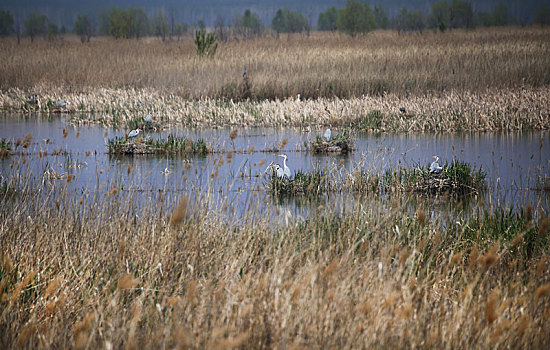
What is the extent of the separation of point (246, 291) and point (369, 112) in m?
11.5

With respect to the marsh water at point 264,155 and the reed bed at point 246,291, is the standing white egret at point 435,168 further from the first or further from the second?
the reed bed at point 246,291

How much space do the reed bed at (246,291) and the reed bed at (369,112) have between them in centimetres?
855

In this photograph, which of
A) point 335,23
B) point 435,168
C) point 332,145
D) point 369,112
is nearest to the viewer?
point 435,168

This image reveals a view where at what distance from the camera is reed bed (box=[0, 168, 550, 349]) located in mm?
3023

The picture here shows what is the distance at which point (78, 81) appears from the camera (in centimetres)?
2134

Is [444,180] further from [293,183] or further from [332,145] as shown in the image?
[332,145]

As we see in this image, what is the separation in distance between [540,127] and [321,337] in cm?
1202

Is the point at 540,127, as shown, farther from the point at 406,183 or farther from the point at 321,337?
the point at 321,337

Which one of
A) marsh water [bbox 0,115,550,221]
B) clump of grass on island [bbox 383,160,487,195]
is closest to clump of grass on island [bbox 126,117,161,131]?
marsh water [bbox 0,115,550,221]

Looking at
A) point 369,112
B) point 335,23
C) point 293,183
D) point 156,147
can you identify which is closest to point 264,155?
point 156,147

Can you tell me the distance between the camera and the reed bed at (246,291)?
3023mm

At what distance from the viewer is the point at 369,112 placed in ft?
47.8

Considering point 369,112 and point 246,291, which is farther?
point 369,112

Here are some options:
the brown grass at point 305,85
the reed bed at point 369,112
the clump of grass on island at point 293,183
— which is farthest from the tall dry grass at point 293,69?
the clump of grass on island at point 293,183
